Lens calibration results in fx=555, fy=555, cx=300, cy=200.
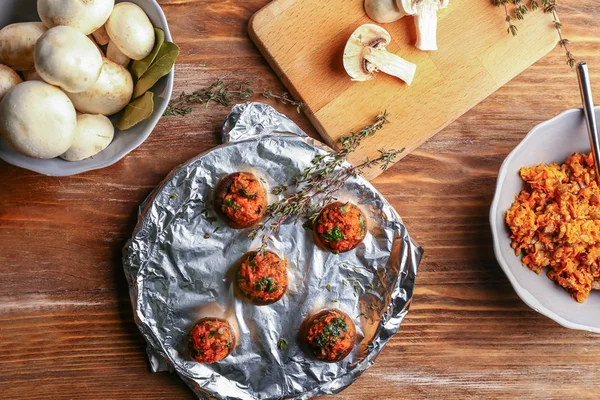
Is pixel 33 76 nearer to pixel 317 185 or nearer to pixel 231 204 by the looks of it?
pixel 231 204

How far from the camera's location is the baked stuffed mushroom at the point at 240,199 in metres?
2.05

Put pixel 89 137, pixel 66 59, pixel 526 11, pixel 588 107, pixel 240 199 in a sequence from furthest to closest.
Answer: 1. pixel 526 11
2. pixel 588 107
3. pixel 240 199
4. pixel 89 137
5. pixel 66 59

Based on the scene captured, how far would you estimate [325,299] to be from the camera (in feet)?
7.29

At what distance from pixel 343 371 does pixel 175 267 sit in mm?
781

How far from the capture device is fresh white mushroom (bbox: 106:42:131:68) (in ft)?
6.45

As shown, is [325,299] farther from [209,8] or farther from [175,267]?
[209,8]

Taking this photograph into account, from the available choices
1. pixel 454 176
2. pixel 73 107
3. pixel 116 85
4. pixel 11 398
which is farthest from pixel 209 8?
pixel 11 398

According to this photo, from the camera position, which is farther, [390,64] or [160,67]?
[390,64]

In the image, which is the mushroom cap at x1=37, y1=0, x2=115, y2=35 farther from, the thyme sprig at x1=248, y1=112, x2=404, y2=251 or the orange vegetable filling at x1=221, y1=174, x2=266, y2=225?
the thyme sprig at x1=248, y1=112, x2=404, y2=251

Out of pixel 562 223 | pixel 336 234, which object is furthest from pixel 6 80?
pixel 562 223

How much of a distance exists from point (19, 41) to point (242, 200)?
0.91 meters

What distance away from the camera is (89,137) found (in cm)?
192

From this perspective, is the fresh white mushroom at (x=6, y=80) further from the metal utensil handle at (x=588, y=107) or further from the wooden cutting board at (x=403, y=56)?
the metal utensil handle at (x=588, y=107)

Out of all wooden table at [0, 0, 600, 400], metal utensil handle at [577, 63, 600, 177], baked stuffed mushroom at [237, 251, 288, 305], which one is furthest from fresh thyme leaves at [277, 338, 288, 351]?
metal utensil handle at [577, 63, 600, 177]
